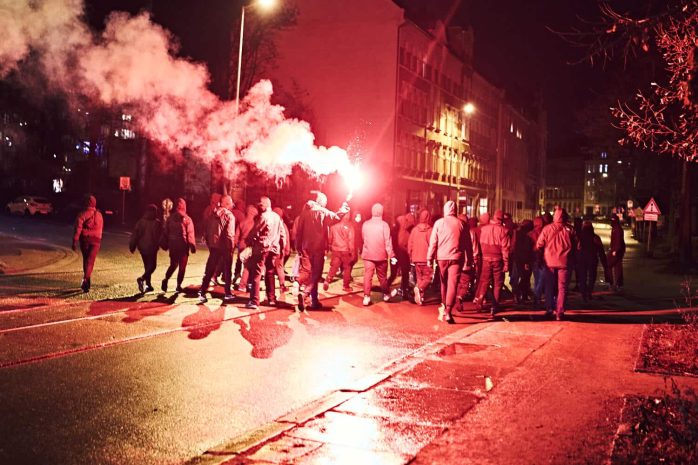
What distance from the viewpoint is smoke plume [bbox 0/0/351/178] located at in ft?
40.8

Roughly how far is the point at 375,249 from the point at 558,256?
11.6ft

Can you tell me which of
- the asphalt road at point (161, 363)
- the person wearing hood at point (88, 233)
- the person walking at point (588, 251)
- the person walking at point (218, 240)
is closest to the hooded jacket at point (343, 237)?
the asphalt road at point (161, 363)

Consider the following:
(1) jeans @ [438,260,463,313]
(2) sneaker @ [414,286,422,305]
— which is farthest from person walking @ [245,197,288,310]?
(2) sneaker @ [414,286,422,305]

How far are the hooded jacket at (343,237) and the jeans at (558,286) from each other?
4.32 metres

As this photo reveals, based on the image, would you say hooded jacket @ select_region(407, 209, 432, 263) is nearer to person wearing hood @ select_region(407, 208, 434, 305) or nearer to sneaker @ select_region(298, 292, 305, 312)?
person wearing hood @ select_region(407, 208, 434, 305)

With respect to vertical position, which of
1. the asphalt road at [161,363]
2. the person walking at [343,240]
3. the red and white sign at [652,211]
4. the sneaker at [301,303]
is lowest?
the asphalt road at [161,363]

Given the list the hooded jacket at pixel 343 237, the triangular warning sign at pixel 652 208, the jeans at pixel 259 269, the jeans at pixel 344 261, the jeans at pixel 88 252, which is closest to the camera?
the jeans at pixel 259 269

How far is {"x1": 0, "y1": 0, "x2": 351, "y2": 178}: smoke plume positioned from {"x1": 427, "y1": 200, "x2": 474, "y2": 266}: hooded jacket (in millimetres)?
5552

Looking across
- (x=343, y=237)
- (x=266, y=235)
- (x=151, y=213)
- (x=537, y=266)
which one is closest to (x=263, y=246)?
(x=266, y=235)

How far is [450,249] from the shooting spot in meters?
11.1

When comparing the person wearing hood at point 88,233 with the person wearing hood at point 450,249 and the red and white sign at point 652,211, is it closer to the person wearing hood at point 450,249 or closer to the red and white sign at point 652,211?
the person wearing hood at point 450,249

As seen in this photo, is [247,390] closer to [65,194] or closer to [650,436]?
[650,436]

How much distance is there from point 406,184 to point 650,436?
42661mm

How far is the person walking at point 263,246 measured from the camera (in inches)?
456
